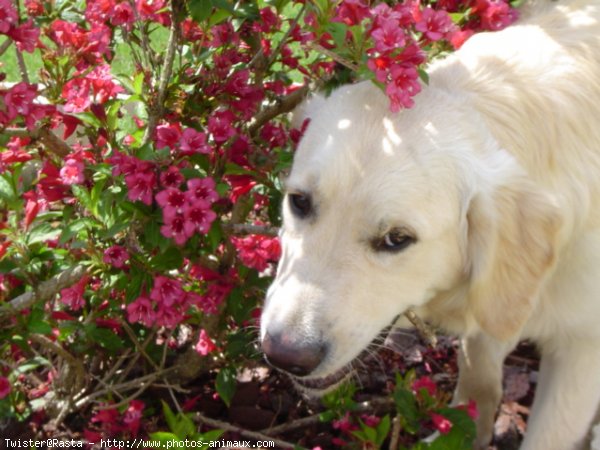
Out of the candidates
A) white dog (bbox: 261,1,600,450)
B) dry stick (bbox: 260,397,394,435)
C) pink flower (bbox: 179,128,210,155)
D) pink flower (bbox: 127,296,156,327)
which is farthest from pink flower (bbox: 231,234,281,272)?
dry stick (bbox: 260,397,394,435)

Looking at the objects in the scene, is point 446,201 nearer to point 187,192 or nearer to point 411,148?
point 411,148

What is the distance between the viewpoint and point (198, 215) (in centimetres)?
212

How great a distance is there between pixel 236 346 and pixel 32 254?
0.81 meters

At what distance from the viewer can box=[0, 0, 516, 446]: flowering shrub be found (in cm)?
211

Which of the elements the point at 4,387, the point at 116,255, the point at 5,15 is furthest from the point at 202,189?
the point at 4,387

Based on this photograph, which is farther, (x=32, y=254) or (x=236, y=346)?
(x=236, y=346)

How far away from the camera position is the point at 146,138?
7.73 ft

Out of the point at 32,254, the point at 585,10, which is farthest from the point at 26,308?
the point at 585,10

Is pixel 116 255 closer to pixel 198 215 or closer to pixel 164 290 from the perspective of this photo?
pixel 164 290

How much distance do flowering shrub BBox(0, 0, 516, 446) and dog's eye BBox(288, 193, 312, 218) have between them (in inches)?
6.6

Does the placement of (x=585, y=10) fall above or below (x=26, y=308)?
above

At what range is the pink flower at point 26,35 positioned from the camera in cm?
208

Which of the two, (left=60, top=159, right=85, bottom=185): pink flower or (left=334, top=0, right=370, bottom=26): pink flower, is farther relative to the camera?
(left=60, top=159, right=85, bottom=185): pink flower

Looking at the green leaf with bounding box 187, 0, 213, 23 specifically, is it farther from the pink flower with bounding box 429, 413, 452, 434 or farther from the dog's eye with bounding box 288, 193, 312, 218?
the pink flower with bounding box 429, 413, 452, 434
